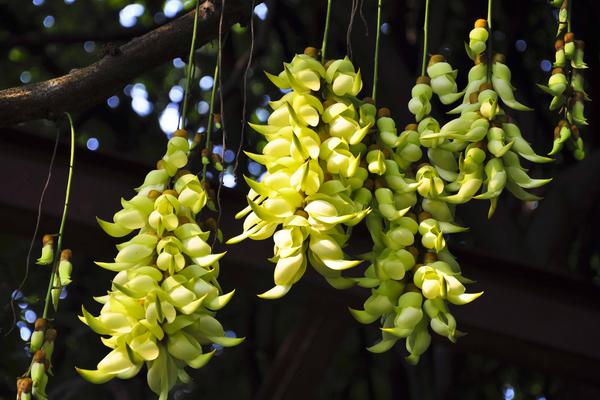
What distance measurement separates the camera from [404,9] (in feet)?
14.0

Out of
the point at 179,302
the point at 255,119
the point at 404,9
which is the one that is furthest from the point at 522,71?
the point at 179,302

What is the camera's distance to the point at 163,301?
3.43 feet

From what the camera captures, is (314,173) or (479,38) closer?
(314,173)

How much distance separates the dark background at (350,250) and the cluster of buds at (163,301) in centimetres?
125

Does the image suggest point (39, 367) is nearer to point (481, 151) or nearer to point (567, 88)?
point (481, 151)

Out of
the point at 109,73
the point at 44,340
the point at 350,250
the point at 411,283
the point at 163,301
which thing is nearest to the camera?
the point at 163,301

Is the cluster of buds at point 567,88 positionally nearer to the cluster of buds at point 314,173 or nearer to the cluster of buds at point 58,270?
the cluster of buds at point 314,173

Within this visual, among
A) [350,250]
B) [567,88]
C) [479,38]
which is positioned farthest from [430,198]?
[350,250]

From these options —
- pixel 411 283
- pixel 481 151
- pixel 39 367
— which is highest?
pixel 481 151

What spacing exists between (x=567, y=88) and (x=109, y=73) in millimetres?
586

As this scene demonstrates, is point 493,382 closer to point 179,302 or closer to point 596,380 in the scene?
point 596,380

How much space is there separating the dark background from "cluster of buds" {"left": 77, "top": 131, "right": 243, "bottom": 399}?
1.25 m

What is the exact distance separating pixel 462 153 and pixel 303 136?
0.21 m

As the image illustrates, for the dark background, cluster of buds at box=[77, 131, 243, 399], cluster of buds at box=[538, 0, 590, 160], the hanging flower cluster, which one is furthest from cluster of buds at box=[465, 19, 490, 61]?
the dark background
